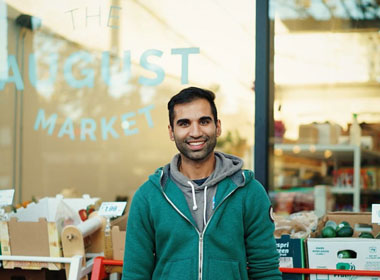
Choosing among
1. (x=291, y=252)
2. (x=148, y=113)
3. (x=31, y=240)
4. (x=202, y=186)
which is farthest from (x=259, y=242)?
(x=148, y=113)

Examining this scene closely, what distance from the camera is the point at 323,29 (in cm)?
594

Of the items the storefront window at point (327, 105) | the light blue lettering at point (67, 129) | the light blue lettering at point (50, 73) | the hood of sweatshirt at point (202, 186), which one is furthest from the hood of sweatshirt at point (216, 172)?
the storefront window at point (327, 105)

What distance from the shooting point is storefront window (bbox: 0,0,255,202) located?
13.8 feet

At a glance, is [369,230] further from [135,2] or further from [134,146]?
[135,2]

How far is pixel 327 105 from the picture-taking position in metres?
6.19

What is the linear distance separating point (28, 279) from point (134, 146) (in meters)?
1.52

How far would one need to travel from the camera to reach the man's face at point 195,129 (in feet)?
7.05

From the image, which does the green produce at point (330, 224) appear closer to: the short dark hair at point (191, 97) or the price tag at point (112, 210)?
the price tag at point (112, 210)

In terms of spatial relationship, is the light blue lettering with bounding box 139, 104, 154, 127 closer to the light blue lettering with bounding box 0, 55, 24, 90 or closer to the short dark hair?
the light blue lettering with bounding box 0, 55, 24, 90

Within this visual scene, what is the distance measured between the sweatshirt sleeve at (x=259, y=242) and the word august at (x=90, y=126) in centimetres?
227

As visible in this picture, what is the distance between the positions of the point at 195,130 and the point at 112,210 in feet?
4.09

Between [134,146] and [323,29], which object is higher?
[323,29]

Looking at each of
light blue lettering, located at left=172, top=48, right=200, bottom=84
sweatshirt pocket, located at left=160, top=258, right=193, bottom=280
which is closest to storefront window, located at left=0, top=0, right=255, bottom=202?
light blue lettering, located at left=172, top=48, right=200, bottom=84

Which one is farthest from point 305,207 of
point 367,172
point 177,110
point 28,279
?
point 177,110
